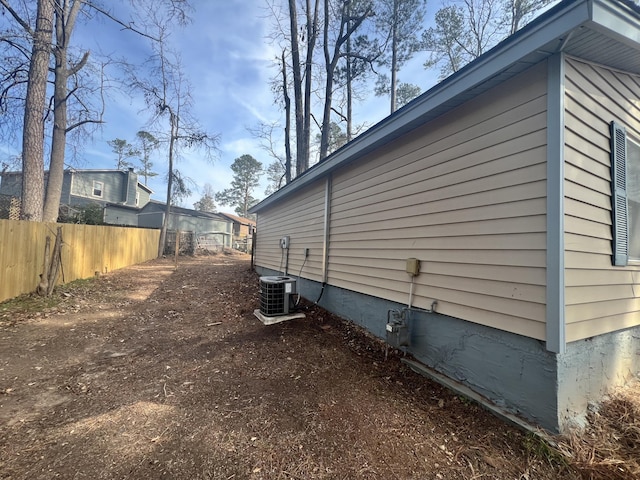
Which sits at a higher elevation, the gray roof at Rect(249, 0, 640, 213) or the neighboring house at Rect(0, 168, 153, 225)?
the neighboring house at Rect(0, 168, 153, 225)

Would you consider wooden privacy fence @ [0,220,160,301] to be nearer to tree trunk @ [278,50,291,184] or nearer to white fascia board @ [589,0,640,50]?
tree trunk @ [278,50,291,184]

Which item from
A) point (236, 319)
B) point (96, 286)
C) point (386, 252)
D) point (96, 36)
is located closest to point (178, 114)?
point (96, 36)

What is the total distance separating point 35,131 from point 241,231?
2800cm

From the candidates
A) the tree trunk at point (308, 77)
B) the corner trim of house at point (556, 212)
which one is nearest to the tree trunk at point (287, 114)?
the tree trunk at point (308, 77)

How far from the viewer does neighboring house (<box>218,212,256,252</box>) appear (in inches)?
1053

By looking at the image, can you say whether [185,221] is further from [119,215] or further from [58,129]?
[58,129]

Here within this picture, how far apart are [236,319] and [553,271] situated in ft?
14.8

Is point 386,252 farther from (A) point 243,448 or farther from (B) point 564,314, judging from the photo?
(A) point 243,448

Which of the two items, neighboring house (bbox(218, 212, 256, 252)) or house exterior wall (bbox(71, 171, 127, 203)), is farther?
neighboring house (bbox(218, 212, 256, 252))

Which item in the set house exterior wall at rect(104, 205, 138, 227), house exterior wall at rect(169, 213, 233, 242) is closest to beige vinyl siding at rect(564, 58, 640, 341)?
house exterior wall at rect(169, 213, 233, 242)

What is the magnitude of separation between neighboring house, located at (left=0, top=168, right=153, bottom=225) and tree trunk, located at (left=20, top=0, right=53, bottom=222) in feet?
46.2

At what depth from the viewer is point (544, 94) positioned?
2074 millimetres

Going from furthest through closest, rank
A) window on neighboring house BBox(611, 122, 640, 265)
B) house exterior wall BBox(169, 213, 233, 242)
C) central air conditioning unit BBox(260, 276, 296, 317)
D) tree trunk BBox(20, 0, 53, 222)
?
house exterior wall BBox(169, 213, 233, 242) → tree trunk BBox(20, 0, 53, 222) → central air conditioning unit BBox(260, 276, 296, 317) → window on neighboring house BBox(611, 122, 640, 265)

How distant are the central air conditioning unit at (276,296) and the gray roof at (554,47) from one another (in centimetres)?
322
